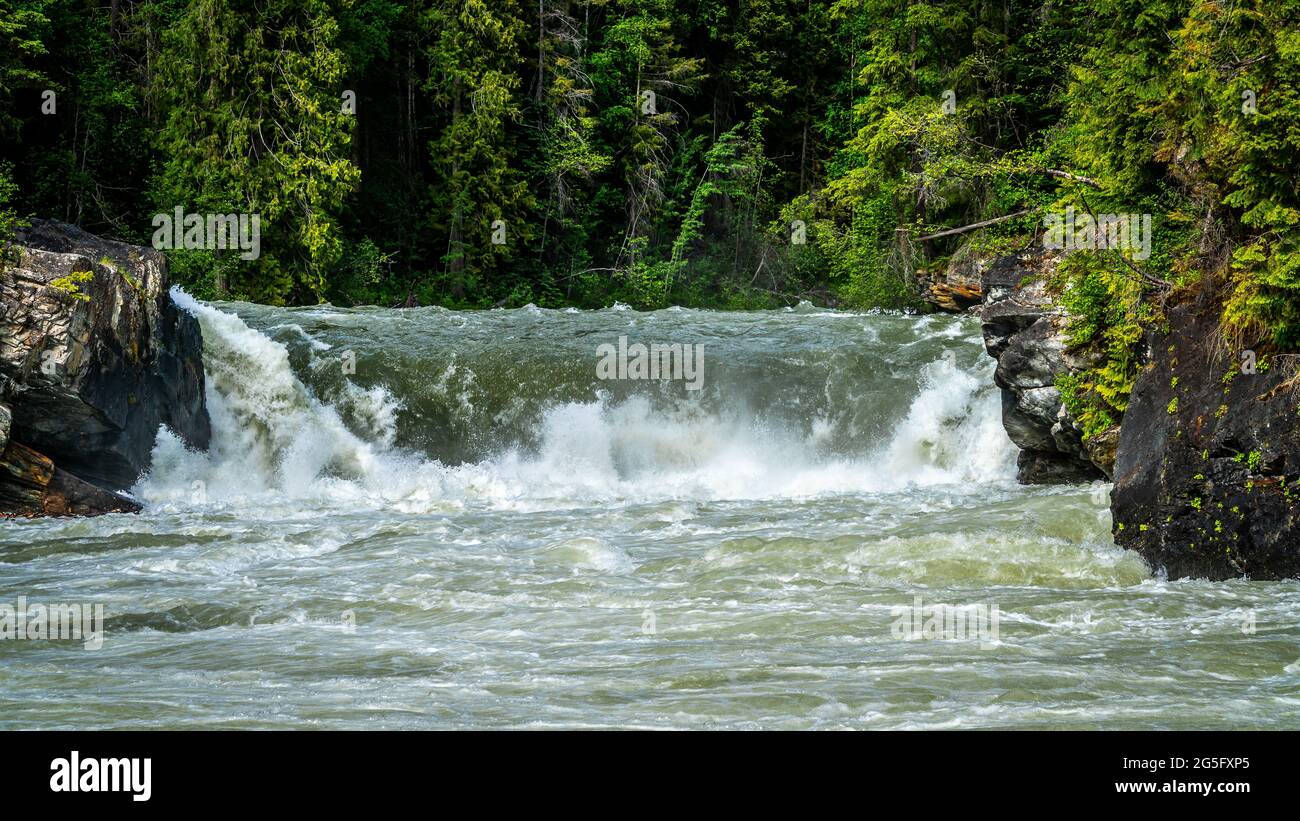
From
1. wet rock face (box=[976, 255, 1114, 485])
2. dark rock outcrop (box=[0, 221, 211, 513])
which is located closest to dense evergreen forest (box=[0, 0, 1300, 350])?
wet rock face (box=[976, 255, 1114, 485])

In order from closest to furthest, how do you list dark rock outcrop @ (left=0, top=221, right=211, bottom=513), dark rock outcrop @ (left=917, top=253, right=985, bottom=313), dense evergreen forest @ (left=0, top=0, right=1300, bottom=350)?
dense evergreen forest @ (left=0, top=0, right=1300, bottom=350)
dark rock outcrop @ (left=0, top=221, right=211, bottom=513)
dark rock outcrop @ (left=917, top=253, right=985, bottom=313)

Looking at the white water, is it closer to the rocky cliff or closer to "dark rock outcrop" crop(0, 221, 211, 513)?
the rocky cliff

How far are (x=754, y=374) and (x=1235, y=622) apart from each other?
12102 millimetres

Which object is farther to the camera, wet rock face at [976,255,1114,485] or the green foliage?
wet rock face at [976,255,1114,485]

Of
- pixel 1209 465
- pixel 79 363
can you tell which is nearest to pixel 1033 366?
pixel 1209 465

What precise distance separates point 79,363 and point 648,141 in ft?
86.6

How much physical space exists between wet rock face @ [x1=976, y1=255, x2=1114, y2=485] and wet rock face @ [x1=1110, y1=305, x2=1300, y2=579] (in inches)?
116

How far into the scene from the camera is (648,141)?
129ft

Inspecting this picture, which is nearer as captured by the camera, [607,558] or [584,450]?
[607,558]

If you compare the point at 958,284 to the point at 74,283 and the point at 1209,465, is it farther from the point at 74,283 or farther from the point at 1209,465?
the point at 74,283

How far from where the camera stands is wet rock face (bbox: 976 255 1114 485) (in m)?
16.4

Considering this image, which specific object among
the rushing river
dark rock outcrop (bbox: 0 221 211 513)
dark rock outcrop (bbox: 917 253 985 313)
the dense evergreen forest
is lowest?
the rushing river
